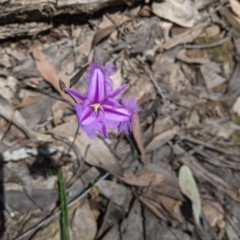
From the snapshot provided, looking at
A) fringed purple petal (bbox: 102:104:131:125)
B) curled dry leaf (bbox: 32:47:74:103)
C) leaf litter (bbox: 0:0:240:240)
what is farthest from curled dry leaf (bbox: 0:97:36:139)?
fringed purple petal (bbox: 102:104:131:125)

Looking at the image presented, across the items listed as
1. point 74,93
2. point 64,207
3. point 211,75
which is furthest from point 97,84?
point 211,75


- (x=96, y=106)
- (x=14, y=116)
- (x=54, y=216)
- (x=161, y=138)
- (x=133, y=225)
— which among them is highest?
(x=14, y=116)

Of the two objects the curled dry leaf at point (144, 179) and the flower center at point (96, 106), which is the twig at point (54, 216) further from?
the flower center at point (96, 106)

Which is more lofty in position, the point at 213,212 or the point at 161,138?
the point at 161,138

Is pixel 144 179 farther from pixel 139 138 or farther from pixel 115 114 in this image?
pixel 115 114

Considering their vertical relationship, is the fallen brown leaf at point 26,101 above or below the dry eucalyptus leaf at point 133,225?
above

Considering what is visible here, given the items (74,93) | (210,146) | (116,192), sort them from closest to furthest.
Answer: (74,93) → (116,192) → (210,146)

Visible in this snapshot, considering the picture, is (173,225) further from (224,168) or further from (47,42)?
(47,42)

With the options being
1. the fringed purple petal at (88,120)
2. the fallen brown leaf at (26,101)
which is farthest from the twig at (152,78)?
the fringed purple petal at (88,120)
